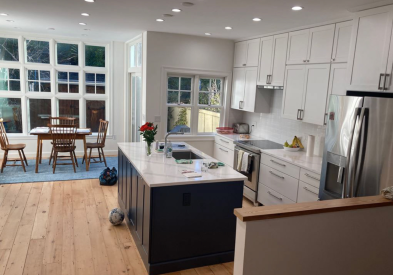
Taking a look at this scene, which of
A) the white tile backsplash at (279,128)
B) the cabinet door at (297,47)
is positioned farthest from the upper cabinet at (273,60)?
the white tile backsplash at (279,128)

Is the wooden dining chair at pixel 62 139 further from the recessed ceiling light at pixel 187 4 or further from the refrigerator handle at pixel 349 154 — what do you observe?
the refrigerator handle at pixel 349 154

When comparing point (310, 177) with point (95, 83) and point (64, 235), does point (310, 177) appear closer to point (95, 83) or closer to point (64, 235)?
point (64, 235)

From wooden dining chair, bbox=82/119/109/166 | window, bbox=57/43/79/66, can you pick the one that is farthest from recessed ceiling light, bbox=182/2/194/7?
Answer: window, bbox=57/43/79/66

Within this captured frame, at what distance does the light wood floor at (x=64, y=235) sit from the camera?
9.98 feet

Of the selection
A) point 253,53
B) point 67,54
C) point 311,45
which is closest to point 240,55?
point 253,53

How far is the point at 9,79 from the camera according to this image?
6680mm

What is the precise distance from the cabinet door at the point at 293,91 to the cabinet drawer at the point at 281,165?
68cm

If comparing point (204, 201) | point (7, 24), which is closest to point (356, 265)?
point (204, 201)

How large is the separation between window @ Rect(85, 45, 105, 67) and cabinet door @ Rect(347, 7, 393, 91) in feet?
18.2

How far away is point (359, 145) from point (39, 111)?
6504mm

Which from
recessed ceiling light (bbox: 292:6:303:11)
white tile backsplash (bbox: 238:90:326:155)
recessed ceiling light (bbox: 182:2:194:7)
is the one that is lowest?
white tile backsplash (bbox: 238:90:326:155)

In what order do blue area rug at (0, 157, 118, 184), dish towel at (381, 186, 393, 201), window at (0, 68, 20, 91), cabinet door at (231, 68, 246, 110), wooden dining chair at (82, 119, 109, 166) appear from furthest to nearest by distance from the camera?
window at (0, 68, 20, 91) → wooden dining chair at (82, 119, 109, 166) → cabinet door at (231, 68, 246, 110) → blue area rug at (0, 157, 118, 184) → dish towel at (381, 186, 393, 201)

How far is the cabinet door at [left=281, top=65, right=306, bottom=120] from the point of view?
4289 millimetres

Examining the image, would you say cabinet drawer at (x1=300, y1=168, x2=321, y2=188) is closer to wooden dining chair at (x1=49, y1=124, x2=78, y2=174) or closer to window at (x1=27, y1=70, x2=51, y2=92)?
wooden dining chair at (x1=49, y1=124, x2=78, y2=174)
